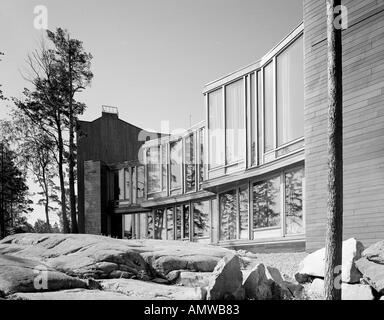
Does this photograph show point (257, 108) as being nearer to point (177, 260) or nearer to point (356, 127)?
point (356, 127)

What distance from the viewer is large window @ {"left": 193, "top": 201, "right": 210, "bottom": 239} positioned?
2052 cm

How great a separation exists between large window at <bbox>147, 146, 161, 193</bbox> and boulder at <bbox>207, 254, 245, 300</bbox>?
17322 mm

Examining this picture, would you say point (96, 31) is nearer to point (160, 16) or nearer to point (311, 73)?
point (160, 16)

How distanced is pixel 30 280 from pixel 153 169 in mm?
18432

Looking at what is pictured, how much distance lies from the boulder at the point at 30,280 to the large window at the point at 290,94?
26.5 ft

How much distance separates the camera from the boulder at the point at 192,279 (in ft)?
32.7

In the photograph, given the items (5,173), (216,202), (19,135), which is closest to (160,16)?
(216,202)

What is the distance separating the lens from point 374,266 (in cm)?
864

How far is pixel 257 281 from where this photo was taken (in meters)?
8.48

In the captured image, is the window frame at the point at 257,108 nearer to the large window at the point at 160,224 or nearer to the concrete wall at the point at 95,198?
the large window at the point at 160,224

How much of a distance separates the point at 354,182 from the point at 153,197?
16107 millimetres

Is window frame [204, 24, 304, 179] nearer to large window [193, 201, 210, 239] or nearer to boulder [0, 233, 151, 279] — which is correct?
large window [193, 201, 210, 239]

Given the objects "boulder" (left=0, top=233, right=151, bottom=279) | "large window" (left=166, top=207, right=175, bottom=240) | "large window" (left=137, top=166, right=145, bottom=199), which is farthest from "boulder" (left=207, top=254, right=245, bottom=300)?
"large window" (left=137, top=166, right=145, bottom=199)

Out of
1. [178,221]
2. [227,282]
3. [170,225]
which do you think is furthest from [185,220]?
[227,282]
